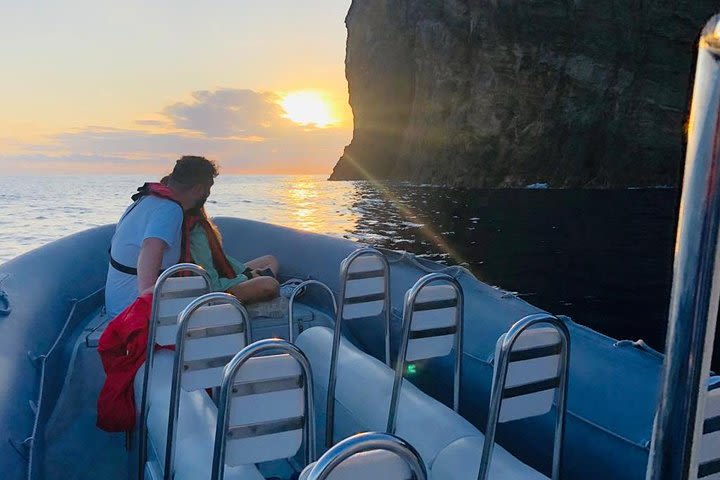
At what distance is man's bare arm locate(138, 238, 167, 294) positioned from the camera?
3.02 m

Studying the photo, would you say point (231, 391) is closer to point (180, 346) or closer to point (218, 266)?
point (180, 346)

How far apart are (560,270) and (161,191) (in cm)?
1054

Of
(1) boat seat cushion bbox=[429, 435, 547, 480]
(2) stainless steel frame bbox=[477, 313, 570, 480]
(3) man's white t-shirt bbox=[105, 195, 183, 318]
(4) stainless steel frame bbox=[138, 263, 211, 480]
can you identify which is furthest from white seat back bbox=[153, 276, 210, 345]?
(2) stainless steel frame bbox=[477, 313, 570, 480]

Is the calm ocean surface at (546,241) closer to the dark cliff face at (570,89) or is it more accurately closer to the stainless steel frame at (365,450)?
the stainless steel frame at (365,450)

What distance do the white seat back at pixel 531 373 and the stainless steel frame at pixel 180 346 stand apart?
0.84 m

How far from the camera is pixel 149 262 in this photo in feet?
9.93

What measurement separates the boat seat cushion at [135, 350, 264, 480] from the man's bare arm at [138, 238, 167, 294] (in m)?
0.38

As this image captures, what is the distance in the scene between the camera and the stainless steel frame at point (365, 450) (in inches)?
35.7

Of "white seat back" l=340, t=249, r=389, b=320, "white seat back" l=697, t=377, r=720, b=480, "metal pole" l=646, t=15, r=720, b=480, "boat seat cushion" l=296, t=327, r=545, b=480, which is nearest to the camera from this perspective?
"metal pole" l=646, t=15, r=720, b=480

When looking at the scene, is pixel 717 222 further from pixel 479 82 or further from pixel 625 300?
pixel 479 82

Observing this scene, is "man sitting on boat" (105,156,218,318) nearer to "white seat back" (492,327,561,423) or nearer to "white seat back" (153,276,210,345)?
"white seat back" (153,276,210,345)

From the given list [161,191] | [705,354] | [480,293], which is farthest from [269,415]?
[480,293]

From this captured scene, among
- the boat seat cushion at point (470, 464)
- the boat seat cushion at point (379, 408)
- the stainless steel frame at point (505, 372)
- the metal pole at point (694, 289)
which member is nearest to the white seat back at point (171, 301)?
the boat seat cushion at point (379, 408)

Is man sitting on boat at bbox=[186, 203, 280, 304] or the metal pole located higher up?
the metal pole
